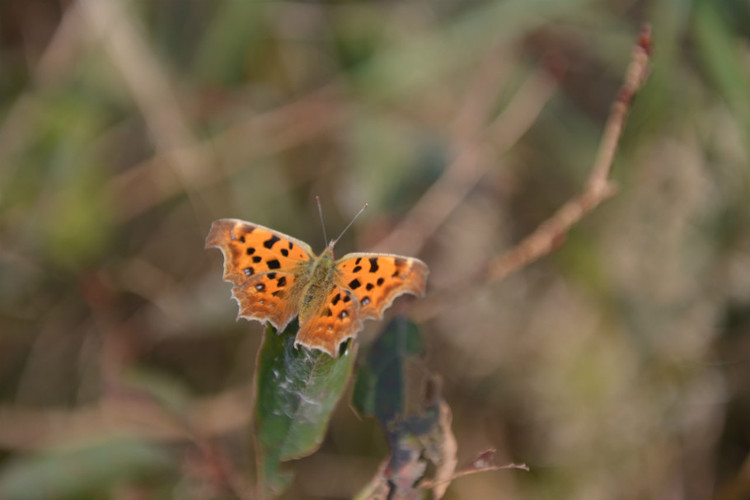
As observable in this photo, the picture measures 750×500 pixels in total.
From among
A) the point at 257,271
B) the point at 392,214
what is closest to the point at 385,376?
the point at 257,271

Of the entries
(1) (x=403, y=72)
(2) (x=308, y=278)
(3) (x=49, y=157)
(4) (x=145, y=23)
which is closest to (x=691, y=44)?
(1) (x=403, y=72)

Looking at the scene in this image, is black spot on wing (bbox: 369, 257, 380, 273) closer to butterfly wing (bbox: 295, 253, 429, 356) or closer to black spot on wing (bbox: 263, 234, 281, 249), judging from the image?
butterfly wing (bbox: 295, 253, 429, 356)

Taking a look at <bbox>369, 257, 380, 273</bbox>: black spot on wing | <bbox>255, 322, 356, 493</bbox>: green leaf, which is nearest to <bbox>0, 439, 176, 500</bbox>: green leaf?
<bbox>255, 322, 356, 493</bbox>: green leaf

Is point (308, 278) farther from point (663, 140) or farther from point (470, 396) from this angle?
point (663, 140)

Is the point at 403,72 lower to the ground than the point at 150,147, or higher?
higher

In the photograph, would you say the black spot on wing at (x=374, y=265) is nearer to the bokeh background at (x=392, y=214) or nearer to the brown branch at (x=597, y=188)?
the brown branch at (x=597, y=188)
